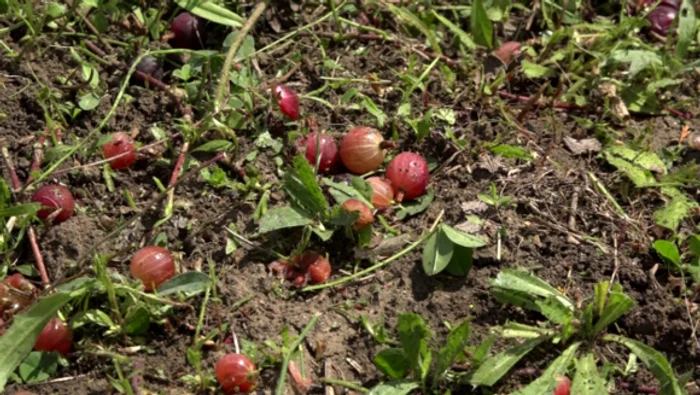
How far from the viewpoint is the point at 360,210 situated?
289 cm

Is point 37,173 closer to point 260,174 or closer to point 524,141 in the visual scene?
point 260,174

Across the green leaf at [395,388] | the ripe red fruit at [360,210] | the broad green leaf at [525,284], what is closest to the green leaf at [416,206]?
the ripe red fruit at [360,210]

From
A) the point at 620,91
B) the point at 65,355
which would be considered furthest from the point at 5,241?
the point at 620,91

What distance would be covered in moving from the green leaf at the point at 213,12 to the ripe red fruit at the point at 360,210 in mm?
1038

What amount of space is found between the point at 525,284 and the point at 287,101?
108 centimetres

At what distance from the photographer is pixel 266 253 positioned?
115 inches

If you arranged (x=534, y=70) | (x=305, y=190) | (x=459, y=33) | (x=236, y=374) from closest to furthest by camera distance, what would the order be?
(x=236, y=374), (x=305, y=190), (x=534, y=70), (x=459, y=33)

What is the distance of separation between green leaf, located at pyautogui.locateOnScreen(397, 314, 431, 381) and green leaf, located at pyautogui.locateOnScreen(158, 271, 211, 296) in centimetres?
62

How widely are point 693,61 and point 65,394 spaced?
2.64 metres

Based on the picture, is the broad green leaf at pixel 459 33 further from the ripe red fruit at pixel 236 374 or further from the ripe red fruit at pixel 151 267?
the ripe red fruit at pixel 236 374

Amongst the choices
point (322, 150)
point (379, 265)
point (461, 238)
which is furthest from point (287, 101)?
point (461, 238)

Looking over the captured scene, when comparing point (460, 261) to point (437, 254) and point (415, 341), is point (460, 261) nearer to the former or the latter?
point (437, 254)

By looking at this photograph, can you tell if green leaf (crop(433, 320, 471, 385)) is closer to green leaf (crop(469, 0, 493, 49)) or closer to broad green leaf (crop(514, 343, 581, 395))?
broad green leaf (crop(514, 343, 581, 395))

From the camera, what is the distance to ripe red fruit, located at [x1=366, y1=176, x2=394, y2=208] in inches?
119
